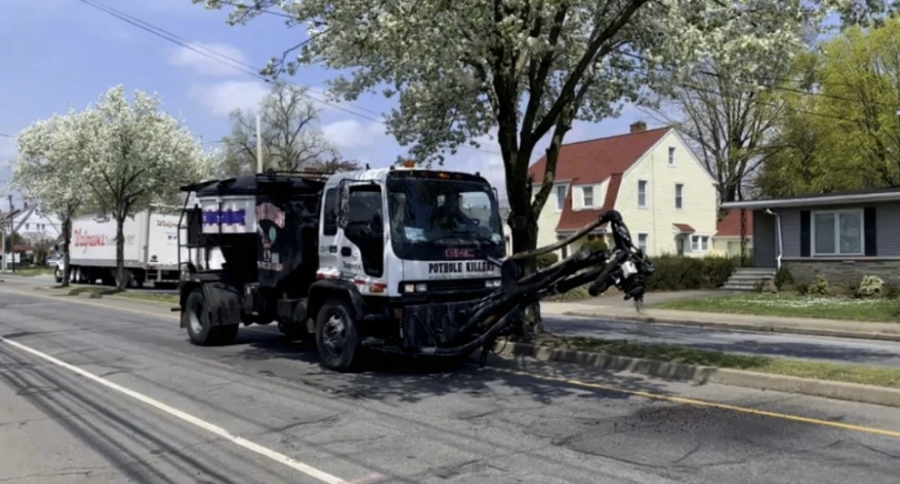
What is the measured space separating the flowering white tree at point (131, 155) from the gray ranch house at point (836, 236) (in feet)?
72.0

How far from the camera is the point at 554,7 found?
31.8 ft

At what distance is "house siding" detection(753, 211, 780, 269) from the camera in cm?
3128

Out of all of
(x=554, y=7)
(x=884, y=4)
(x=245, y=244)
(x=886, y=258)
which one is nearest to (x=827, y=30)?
(x=884, y=4)

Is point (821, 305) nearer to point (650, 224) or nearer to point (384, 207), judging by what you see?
point (384, 207)

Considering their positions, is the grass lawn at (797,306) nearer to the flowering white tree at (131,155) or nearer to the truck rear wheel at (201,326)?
the truck rear wheel at (201,326)

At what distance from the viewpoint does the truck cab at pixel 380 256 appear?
1023 centimetres

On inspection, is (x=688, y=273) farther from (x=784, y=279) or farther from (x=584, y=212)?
(x=584, y=212)

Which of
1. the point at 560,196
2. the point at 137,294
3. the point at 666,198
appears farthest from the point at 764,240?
the point at 137,294

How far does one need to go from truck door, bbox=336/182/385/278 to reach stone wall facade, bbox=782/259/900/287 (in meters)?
21.3

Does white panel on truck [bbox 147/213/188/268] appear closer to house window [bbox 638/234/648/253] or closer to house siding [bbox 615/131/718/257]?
house siding [bbox 615/131/718/257]

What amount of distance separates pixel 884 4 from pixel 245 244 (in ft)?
33.1

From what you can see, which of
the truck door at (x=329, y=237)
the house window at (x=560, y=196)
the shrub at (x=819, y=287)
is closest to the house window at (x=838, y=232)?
the shrub at (x=819, y=287)

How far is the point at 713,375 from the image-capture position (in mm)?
9703

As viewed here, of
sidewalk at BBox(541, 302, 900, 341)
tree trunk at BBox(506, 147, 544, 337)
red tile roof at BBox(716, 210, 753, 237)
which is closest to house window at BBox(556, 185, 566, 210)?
red tile roof at BBox(716, 210, 753, 237)
